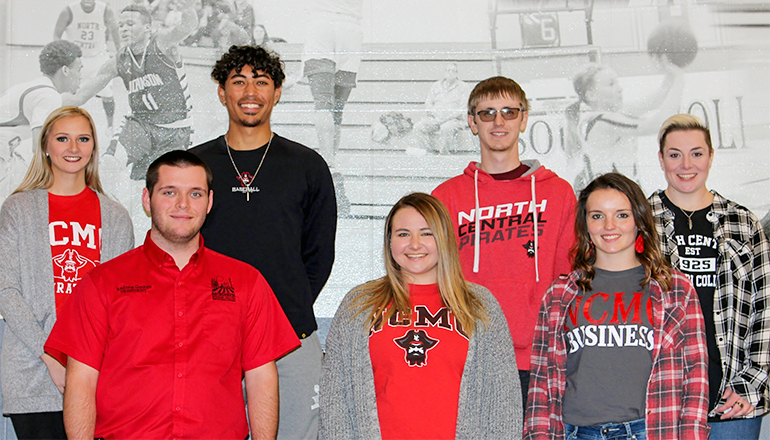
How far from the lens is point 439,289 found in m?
2.24

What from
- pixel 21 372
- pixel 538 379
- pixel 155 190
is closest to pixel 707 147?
pixel 538 379

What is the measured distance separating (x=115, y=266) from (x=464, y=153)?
2105 mm

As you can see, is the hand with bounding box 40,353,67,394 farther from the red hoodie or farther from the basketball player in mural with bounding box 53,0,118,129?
the red hoodie

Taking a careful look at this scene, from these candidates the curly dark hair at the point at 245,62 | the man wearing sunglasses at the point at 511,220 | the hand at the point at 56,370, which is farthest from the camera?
the curly dark hair at the point at 245,62

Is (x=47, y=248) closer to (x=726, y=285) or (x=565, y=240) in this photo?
(x=565, y=240)

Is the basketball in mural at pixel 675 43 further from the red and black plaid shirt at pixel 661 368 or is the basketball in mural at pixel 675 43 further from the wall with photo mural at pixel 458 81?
the red and black plaid shirt at pixel 661 368

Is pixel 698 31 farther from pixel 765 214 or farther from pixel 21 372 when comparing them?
pixel 21 372

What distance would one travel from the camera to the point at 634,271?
2.34 m

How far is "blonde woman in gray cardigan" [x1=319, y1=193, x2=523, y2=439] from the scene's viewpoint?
2078mm

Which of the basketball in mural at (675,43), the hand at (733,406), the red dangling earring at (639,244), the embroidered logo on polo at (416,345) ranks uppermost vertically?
the basketball in mural at (675,43)

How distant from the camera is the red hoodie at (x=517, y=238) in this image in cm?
263

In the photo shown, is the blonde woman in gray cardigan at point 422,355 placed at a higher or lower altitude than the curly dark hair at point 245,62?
lower

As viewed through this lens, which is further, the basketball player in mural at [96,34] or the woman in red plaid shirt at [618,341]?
the basketball player in mural at [96,34]

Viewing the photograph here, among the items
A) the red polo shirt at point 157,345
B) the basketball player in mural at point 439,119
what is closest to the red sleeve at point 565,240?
the basketball player in mural at point 439,119
